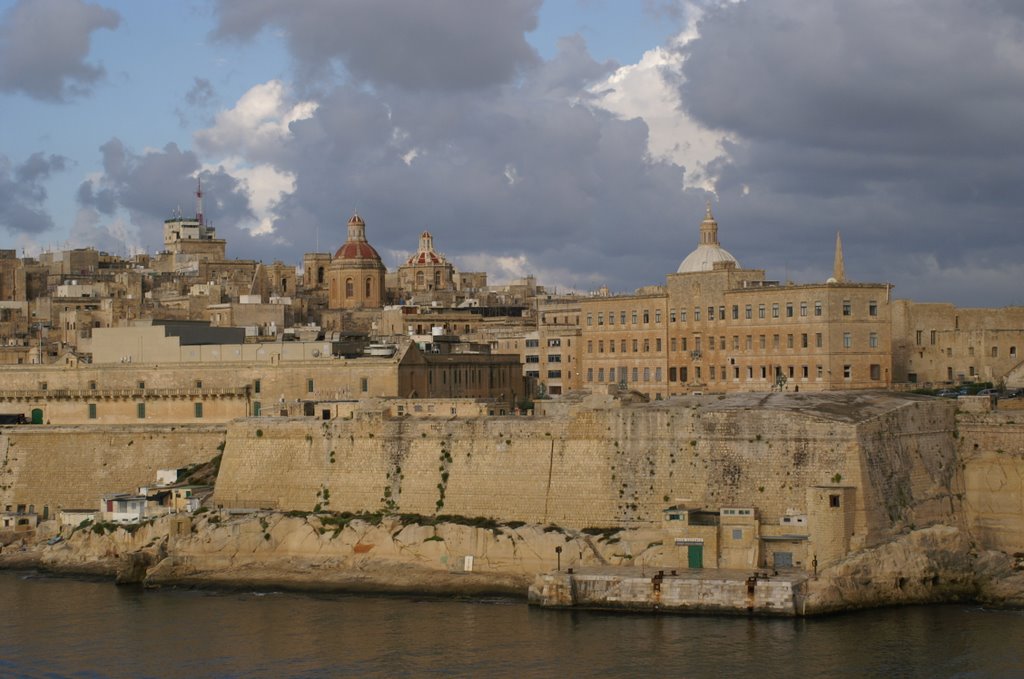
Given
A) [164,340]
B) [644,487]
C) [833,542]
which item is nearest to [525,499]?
[644,487]

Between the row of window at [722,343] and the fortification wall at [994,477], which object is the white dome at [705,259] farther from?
the fortification wall at [994,477]

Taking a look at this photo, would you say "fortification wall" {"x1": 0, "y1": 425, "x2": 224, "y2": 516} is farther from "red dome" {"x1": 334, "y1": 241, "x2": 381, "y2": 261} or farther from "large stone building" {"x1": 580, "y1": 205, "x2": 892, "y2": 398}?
"red dome" {"x1": 334, "y1": 241, "x2": 381, "y2": 261}

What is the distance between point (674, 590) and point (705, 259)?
27.7 metres

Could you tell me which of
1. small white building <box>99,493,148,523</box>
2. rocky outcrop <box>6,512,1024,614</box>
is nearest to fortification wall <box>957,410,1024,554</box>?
rocky outcrop <box>6,512,1024,614</box>

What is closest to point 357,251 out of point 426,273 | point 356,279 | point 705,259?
point 356,279

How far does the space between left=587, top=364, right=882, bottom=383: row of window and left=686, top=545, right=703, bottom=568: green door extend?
18.4 m

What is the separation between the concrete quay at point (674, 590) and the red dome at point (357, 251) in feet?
208

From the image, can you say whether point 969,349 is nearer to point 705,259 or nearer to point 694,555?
point 705,259

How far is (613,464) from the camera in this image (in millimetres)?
50562

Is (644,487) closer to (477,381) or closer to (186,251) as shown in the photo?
(477,381)

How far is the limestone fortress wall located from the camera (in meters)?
48.1

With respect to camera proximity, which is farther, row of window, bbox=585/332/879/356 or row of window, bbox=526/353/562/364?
row of window, bbox=526/353/562/364

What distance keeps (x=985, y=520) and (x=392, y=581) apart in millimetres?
17659

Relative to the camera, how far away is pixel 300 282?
388 feet
